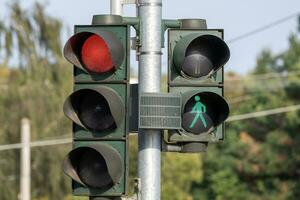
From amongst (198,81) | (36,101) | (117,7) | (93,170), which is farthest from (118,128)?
(36,101)

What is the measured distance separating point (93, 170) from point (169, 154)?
149 ft

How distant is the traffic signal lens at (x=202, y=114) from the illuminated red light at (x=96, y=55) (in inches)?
23.8

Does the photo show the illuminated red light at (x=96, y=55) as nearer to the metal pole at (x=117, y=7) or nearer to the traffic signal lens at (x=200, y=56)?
the traffic signal lens at (x=200, y=56)

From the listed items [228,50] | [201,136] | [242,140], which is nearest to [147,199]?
[201,136]

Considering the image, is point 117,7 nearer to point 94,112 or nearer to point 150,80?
point 150,80

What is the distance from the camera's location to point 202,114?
26.1 feet

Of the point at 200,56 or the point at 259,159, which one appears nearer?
the point at 200,56

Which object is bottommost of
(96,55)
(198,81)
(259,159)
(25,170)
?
(259,159)

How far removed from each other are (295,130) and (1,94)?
29550 millimetres

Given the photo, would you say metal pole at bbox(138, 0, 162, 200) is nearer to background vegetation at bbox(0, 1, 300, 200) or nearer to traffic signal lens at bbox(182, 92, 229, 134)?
traffic signal lens at bbox(182, 92, 229, 134)

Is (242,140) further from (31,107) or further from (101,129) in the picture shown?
(101,129)

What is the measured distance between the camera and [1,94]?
131 ft

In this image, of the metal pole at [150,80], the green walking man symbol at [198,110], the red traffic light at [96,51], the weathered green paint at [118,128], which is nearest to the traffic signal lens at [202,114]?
the green walking man symbol at [198,110]

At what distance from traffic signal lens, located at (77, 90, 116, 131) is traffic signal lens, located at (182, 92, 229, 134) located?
0.54 meters
